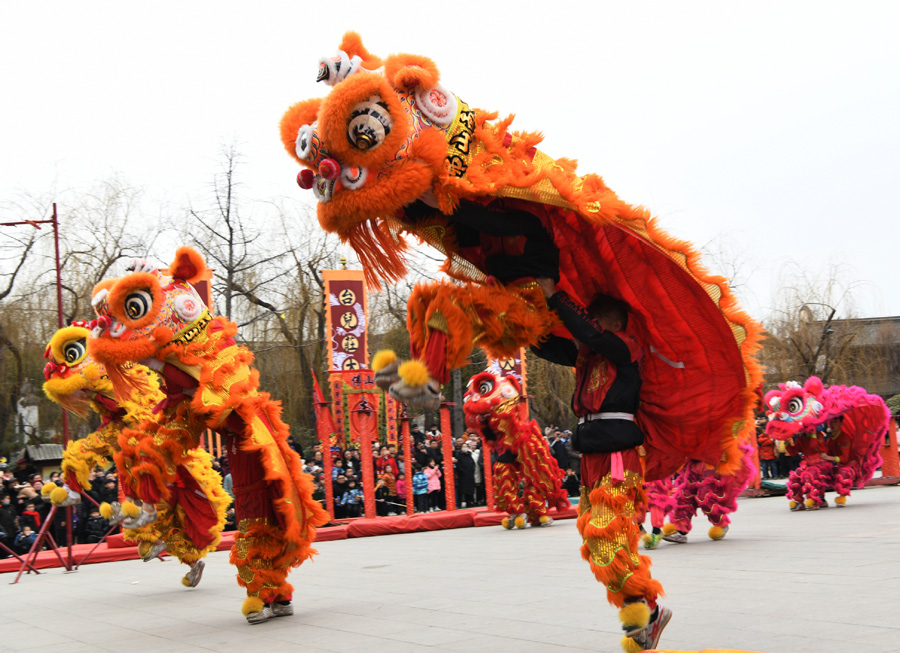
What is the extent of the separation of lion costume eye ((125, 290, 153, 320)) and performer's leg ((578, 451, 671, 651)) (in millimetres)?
3208

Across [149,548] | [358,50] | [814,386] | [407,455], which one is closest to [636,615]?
[358,50]

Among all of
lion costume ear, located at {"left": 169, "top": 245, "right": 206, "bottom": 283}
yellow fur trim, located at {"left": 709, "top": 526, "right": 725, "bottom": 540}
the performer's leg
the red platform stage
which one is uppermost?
lion costume ear, located at {"left": 169, "top": 245, "right": 206, "bottom": 283}

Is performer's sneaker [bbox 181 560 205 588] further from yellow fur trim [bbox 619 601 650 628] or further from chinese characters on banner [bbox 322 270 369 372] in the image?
chinese characters on banner [bbox 322 270 369 372]

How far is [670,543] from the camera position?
26.8 ft

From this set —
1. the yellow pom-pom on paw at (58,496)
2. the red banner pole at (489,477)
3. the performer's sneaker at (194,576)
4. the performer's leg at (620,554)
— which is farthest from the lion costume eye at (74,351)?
the red banner pole at (489,477)

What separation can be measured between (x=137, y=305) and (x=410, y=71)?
114 inches

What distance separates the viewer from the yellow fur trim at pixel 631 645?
11.0 feet

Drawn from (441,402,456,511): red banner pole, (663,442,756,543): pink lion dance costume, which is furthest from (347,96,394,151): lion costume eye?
(441,402,456,511): red banner pole

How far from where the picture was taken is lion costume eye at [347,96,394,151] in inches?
127

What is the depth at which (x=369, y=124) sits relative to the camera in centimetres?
322

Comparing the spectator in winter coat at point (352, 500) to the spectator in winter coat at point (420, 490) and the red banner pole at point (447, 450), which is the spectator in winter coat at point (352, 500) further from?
the red banner pole at point (447, 450)

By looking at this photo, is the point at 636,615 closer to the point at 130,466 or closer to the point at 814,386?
the point at 130,466

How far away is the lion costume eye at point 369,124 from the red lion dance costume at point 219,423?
8.54 ft

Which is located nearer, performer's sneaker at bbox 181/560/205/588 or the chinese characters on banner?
performer's sneaker at bbox 181/560/205/588
